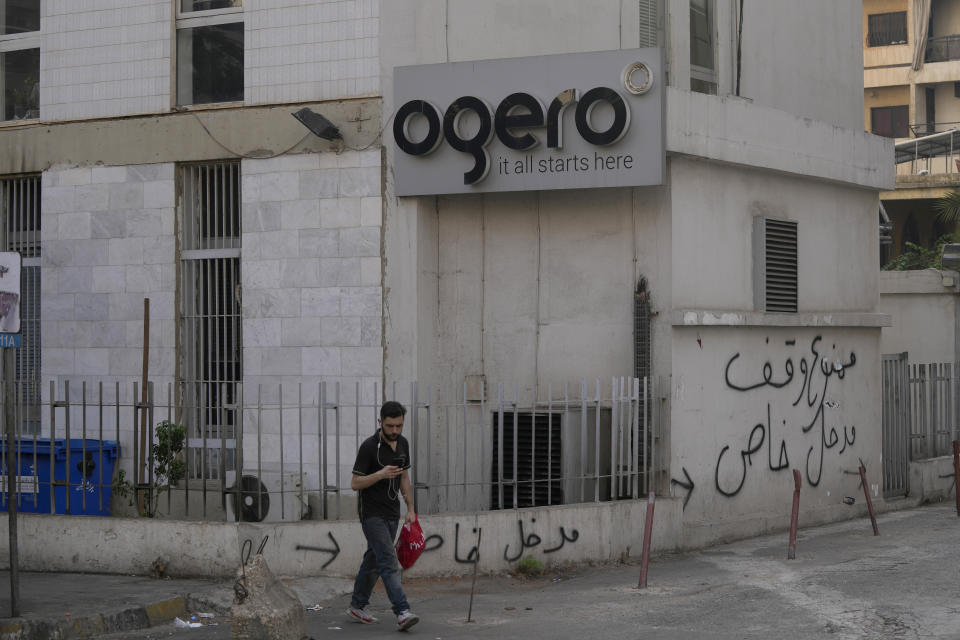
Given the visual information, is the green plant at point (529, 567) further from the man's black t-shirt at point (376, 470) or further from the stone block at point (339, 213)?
the stone block at point (339, 213)

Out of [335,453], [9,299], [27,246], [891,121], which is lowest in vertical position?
[335,453]

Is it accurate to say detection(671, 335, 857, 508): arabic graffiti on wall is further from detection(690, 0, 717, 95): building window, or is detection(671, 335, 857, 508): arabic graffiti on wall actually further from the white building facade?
detection(690, 0, 717, 95): building window

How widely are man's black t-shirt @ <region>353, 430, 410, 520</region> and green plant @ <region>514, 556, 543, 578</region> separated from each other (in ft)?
7.91

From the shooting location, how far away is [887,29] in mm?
37406

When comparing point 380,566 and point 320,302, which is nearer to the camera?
point 380,566

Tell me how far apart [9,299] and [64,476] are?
378 cm

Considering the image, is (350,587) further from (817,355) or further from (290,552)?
(817,355)

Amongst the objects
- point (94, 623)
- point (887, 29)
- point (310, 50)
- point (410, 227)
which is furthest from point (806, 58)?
point (887, 29)

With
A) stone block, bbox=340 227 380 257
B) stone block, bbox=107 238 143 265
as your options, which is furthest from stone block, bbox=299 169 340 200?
stone block, bbox=107 238 143 265

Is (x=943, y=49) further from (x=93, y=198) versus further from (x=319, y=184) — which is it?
(x=93, y=198)

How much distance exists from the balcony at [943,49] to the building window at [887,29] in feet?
2.56

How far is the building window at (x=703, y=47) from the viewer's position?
43.3 feet

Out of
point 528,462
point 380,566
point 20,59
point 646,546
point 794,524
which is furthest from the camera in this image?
point 20,59

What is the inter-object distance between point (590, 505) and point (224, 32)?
20.9 ft
